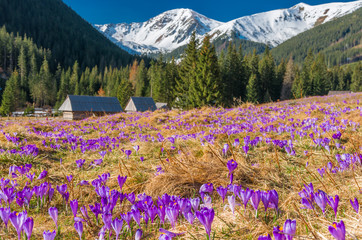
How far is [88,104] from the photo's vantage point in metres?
41.7

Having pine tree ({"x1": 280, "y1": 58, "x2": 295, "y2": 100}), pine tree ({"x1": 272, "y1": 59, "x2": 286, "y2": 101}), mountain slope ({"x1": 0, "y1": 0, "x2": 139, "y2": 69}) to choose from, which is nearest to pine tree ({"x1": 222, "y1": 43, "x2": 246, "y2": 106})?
pine tree ({"x1": 272, "y1": 59, "x2": 286, "y2": 101})

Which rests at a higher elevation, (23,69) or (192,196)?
(23,69)

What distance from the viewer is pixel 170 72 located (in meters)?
56.4

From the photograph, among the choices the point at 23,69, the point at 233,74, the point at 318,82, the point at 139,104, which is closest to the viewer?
the point at 139,104

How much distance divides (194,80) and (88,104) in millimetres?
20402

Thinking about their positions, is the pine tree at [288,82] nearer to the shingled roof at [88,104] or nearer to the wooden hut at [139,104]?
the wooden hut at [139,104]

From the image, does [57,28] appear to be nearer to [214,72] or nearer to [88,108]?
[88,108]

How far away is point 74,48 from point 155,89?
347 feet

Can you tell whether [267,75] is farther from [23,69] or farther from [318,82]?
[23,69]

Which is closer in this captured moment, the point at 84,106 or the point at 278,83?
the point at 84,106

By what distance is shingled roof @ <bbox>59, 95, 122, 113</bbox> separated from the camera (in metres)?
40.1

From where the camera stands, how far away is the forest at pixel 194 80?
34.7 m

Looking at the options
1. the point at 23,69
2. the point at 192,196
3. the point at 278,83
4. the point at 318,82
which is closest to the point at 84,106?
the point at 192,196

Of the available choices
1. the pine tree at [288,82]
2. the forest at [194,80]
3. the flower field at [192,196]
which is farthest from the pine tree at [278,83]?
the flower field at [192,196]
